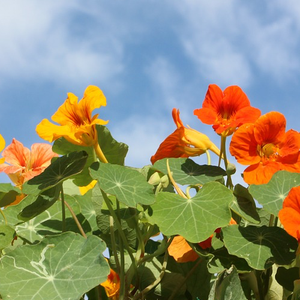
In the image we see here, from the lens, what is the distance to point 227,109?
1.30 meters

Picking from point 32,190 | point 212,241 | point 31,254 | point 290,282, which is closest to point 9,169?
point 32,190

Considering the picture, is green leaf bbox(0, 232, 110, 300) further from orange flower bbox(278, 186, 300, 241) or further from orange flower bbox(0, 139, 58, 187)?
orange flower bbox(0, 139, 58, 187)

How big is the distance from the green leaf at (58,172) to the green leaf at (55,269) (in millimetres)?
137

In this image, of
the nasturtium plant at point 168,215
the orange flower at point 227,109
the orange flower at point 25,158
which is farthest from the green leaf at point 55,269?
the orange flower at point 25,158

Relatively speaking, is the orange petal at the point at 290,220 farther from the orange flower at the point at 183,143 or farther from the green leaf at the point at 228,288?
the orange flower at the point at 183,143

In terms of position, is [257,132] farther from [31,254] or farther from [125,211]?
[31,254]

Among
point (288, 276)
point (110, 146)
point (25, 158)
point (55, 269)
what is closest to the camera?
point (55, 269)

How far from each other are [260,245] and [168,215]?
21 cm

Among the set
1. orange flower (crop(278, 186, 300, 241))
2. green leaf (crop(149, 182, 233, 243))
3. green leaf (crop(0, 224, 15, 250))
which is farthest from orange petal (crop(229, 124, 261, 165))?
green leaf (crop(0, 224, 15, 250))

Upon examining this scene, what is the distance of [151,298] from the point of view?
1.24m

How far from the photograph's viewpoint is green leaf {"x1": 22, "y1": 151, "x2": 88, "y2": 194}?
3.58ft

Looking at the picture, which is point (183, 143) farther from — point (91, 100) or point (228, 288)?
point (228, 288)

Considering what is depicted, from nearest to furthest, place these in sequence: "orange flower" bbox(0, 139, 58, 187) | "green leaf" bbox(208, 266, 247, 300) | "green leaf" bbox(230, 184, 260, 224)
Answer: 1. "green leaf" bbox(208, 266, 247, 300)
2. "green leaf" bbox(230, 184, 260, 224)
3. "orange flower" bbox(0, 139, 58, 187)

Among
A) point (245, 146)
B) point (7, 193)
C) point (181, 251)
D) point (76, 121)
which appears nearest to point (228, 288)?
point (181, 251)
